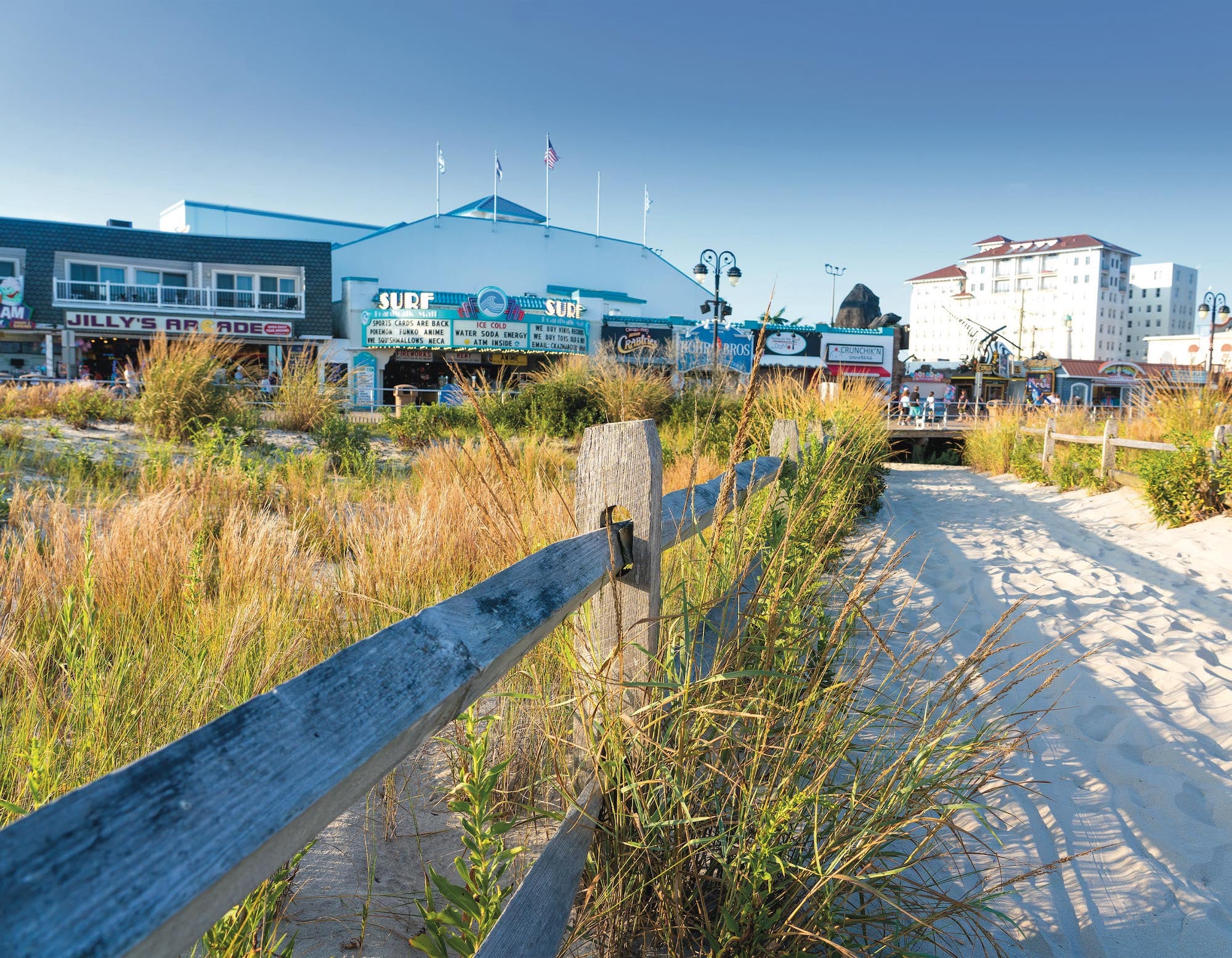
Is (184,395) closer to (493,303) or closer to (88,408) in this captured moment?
(88,408)

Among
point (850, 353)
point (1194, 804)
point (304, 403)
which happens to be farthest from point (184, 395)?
point (850, 353)

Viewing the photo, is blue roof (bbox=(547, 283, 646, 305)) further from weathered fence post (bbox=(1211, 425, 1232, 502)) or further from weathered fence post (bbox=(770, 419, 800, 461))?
weathered fence post (bbox=(770, 419, 800, 461))

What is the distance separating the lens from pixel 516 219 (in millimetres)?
41812

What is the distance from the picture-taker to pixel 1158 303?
365 feet

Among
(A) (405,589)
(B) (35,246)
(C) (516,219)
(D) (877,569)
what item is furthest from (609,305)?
(A) (405,589)

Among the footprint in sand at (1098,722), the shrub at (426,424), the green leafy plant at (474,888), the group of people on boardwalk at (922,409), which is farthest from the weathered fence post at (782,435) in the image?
the group of people on boardwalk at (922,409)

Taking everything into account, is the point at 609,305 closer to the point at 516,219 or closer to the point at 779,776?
the point at 516,219

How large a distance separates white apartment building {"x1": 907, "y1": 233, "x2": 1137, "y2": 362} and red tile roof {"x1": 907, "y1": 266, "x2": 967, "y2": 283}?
0.39 feet

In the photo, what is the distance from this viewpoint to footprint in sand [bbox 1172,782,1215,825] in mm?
2914

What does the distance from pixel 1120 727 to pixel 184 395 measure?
385 inches

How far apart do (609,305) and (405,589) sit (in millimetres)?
37089

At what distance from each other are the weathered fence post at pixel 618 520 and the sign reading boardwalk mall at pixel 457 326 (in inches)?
1292

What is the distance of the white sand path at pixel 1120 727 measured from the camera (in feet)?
7.73

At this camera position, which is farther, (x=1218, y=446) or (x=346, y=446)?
(x=346, y=446)
